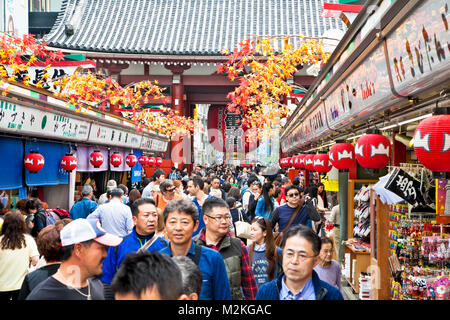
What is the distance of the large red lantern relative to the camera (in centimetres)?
350

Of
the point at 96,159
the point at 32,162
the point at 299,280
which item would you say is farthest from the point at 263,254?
the point at 96,159

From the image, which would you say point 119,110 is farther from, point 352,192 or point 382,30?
point 382,30

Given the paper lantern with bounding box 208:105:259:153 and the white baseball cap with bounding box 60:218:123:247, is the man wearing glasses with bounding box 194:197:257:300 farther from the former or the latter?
the paper lantern with bounding box 208:105:259:153

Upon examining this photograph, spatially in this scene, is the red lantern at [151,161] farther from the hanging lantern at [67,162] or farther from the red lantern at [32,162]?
the red lantern at [32,162]

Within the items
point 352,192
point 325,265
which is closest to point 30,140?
point 352,192

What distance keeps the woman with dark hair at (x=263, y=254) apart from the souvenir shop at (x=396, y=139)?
1.47 m

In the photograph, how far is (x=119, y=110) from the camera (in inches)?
762

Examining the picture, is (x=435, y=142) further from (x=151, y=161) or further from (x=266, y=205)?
(x=151, y=161)

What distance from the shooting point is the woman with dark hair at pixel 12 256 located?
5.77 m

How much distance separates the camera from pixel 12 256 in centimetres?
582

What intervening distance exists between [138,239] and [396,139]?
4436 mm

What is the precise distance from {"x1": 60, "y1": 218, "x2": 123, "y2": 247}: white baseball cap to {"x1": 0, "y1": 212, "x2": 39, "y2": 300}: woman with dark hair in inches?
108

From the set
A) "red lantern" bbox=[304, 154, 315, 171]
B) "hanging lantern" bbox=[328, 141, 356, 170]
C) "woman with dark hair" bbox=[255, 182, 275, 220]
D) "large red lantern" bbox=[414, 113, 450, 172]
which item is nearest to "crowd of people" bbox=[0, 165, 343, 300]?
"large red lantern" bbox=[414, 113, 450, 172]
